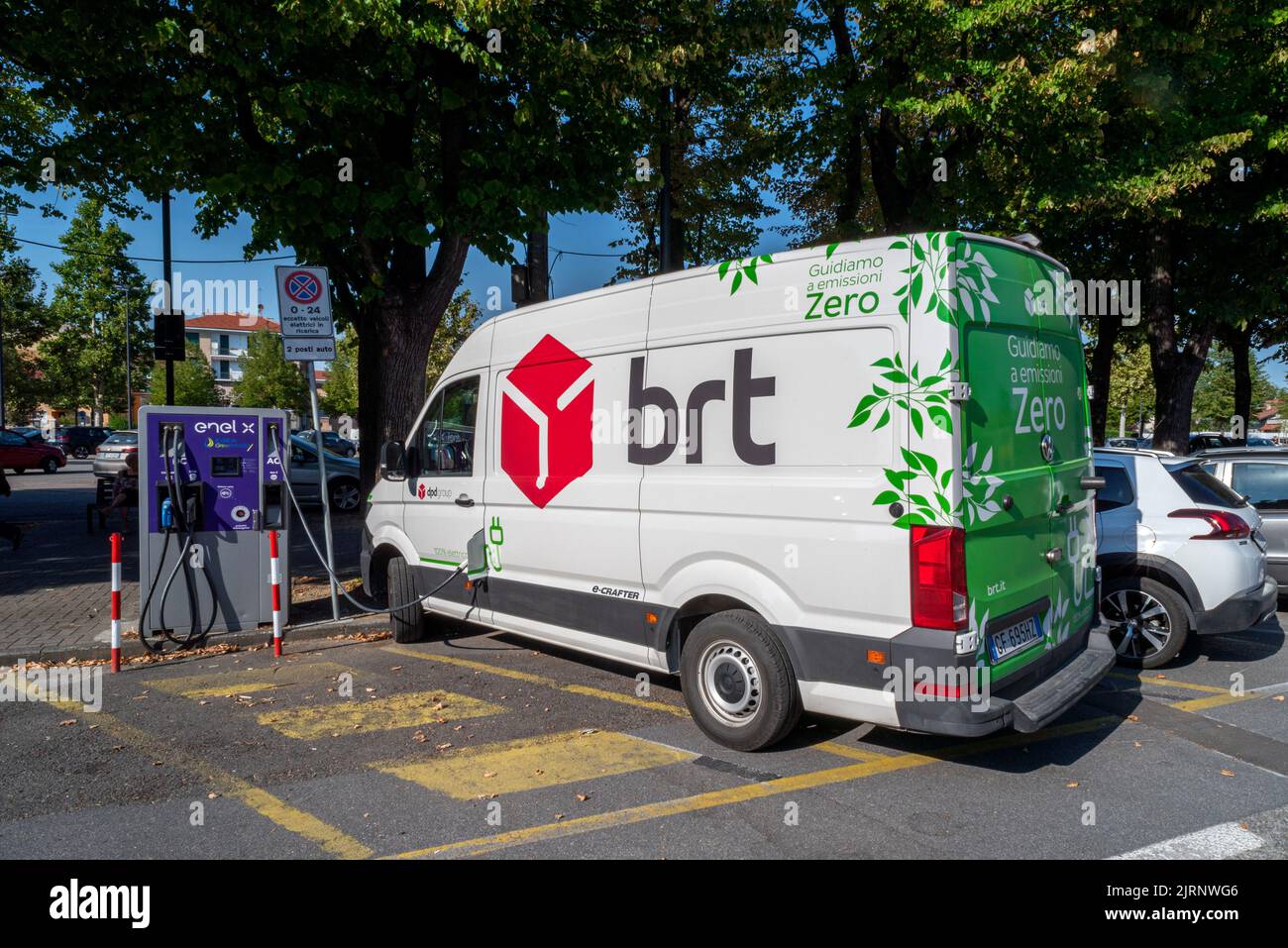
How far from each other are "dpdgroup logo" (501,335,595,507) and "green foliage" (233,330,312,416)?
58.5 metres

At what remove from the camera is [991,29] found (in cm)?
1241

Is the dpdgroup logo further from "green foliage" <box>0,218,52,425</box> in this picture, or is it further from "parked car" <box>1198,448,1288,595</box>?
"green foliage" <box>0,218,52,425</box>

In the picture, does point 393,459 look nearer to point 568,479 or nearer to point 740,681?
point 568,479

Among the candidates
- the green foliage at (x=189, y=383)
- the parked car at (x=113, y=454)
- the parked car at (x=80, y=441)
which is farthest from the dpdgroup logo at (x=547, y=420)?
the green foliage at (x=189, y=383)

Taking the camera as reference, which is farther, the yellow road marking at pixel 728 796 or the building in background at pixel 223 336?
the building in background at pixel 223 336

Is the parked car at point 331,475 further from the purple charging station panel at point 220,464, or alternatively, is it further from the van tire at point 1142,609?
the van tire at point 1142,609

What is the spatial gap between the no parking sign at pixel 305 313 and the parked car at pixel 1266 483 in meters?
7.96

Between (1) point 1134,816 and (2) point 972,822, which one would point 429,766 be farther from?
(1) point 1134,816

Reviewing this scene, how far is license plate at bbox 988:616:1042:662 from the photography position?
165 inches

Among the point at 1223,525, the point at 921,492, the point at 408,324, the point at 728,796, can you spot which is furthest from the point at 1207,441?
the point at 728,796

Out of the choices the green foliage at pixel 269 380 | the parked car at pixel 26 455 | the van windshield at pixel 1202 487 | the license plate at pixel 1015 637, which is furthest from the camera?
the green foliage at pixel 269 380

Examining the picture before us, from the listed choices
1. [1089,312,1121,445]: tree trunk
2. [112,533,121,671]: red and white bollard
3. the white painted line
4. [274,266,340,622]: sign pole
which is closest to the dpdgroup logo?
[274,266,340,622]: sign pole

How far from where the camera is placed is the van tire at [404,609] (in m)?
7.32
